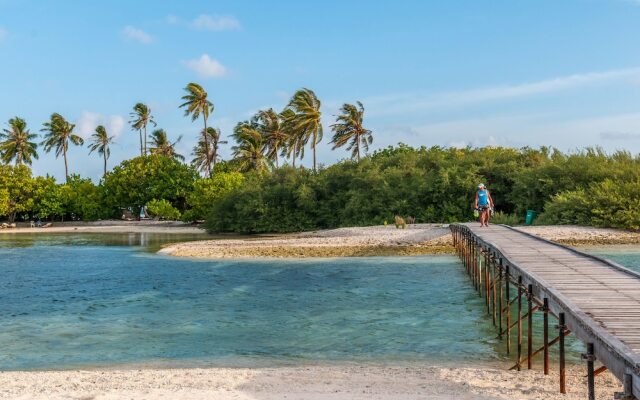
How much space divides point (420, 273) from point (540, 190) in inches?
779

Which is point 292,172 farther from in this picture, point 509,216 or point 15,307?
point 15,307

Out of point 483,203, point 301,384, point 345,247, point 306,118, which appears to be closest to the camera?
point 301,384

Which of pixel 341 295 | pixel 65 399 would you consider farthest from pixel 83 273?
pixel 65 399

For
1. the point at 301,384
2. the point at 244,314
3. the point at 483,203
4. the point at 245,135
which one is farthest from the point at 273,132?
the point at 301,384

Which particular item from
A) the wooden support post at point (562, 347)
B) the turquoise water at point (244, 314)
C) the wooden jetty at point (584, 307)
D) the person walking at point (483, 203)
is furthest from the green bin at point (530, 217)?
the wooden support post at point (562, 347)

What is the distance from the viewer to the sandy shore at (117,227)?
61469 mm

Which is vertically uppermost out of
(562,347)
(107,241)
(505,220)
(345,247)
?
(505,220)

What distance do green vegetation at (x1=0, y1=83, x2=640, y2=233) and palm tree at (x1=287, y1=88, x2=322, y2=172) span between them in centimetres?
11

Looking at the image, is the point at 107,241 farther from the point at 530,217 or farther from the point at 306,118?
the point at 530,217

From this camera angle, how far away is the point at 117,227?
65.4m

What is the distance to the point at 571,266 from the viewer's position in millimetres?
12516

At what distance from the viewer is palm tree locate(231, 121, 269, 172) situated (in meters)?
67.9

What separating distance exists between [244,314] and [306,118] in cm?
4298

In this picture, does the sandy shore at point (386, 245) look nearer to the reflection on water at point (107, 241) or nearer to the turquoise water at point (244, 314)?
the turquoise water at point (244, 314)
